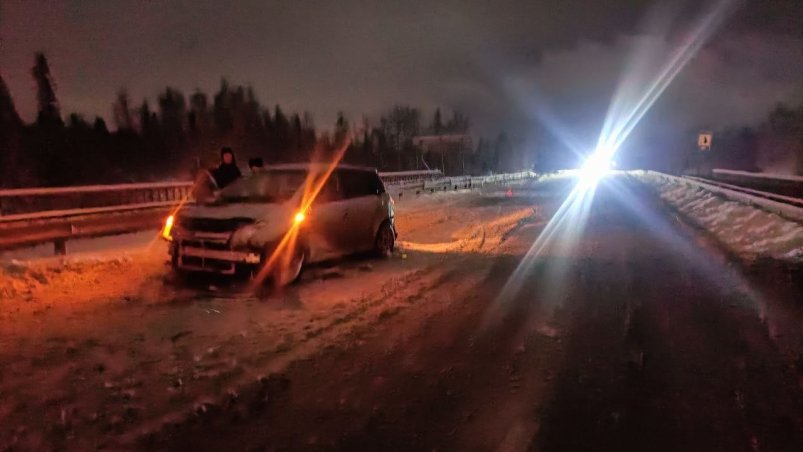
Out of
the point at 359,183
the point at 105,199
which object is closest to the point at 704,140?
the point at 359,183

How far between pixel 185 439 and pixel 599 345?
392 cm

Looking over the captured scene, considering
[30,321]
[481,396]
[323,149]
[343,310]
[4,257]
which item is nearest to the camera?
[481,396]

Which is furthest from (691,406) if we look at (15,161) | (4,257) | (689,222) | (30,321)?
(15,161)

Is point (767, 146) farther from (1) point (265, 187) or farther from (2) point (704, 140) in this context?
(1) point (265, 187)

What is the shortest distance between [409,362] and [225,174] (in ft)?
21.8

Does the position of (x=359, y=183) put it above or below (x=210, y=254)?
above

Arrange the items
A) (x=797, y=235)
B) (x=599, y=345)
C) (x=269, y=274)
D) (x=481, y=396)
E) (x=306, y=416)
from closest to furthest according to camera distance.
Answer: (x=306, y=416) → (x=481, y=396) → (x=599, y=345) → (x=269, y=274) → (x=797, y=235)

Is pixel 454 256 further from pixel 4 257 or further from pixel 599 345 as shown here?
pixel 4 257

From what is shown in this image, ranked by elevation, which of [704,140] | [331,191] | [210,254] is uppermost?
[704,140]

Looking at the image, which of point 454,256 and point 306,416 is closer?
point 306,416

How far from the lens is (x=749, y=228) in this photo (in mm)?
15445

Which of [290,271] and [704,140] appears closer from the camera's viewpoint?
[290,271]

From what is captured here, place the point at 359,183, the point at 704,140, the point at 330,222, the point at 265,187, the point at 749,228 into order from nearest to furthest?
the point at 330,222 → the point at 265,187 → the point at 359,183 → the point at 749,228 → the point at 704,140

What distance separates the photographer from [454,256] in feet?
37.9
